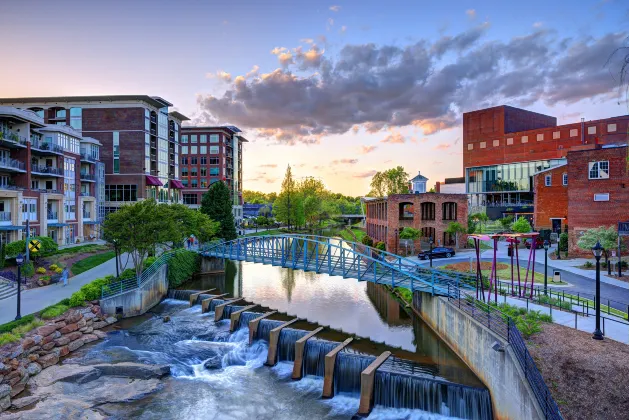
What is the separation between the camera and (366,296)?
104 feet

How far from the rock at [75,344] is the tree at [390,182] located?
8324 cm

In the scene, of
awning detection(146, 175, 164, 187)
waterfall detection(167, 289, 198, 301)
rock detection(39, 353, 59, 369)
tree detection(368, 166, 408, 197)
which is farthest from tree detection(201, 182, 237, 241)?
tree detection(368, 166, 408, 197)

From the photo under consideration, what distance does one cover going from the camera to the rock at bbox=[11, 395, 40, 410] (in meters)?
14.8

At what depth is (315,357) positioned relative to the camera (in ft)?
60.8

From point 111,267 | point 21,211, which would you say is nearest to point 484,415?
point 111,267

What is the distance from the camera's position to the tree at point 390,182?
9838cm

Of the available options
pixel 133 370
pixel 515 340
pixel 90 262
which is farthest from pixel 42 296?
pixel 515 340

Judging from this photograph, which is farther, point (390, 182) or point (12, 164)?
point (390, 182)

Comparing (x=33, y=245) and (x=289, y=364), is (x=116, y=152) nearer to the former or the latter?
(x=33, y=245)

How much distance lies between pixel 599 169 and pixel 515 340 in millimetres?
30229

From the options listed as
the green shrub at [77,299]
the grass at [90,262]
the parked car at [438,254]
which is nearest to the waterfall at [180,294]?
the grass at [90,262]

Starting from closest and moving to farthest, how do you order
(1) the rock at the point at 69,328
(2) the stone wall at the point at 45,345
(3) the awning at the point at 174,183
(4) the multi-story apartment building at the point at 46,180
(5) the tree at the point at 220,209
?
(2) the stone wall at the point at 45,345, (1) the rock at the point at 69,328, (4) the multi-story apartment building at the point at 46,180, (5) the tree at the point at 220,209, (3) the awning at the point at 174,183

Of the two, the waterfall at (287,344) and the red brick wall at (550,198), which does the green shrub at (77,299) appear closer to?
the waterfall at (287,344)

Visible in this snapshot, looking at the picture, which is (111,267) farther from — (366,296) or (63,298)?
(366,296)
